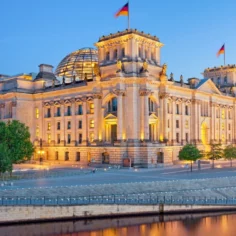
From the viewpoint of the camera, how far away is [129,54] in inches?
3076

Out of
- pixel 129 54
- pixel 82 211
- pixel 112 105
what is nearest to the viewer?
pixel 82 211

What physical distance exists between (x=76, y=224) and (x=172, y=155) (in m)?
48.2

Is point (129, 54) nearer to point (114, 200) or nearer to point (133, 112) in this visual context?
point (133, 112)

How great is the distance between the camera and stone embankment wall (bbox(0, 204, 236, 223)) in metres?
36.0

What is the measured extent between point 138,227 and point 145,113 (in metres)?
40.5

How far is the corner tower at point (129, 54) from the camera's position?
77.2 metres

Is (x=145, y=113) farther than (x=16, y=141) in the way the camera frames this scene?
Yes

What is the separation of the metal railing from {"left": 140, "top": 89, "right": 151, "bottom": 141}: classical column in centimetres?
2978

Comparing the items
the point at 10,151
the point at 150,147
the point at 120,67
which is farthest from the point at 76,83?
the point at 10,151

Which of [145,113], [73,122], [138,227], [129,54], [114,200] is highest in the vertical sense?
[129,54]

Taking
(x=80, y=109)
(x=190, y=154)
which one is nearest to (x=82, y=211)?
(x=190, y=154)

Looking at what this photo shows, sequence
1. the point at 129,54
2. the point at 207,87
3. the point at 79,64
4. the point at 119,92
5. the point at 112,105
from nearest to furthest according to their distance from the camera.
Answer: the point at 119,92, the point at 129,54, the point at 112,105, the point at 207,87, the point at 79,64

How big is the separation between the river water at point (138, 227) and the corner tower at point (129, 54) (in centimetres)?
4023

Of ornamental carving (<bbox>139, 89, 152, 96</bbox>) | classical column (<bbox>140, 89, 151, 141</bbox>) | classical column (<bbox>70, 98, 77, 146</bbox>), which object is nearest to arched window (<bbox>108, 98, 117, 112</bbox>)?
ornamental carving (<bbox>139, 89, 152, 96</bbox>)
